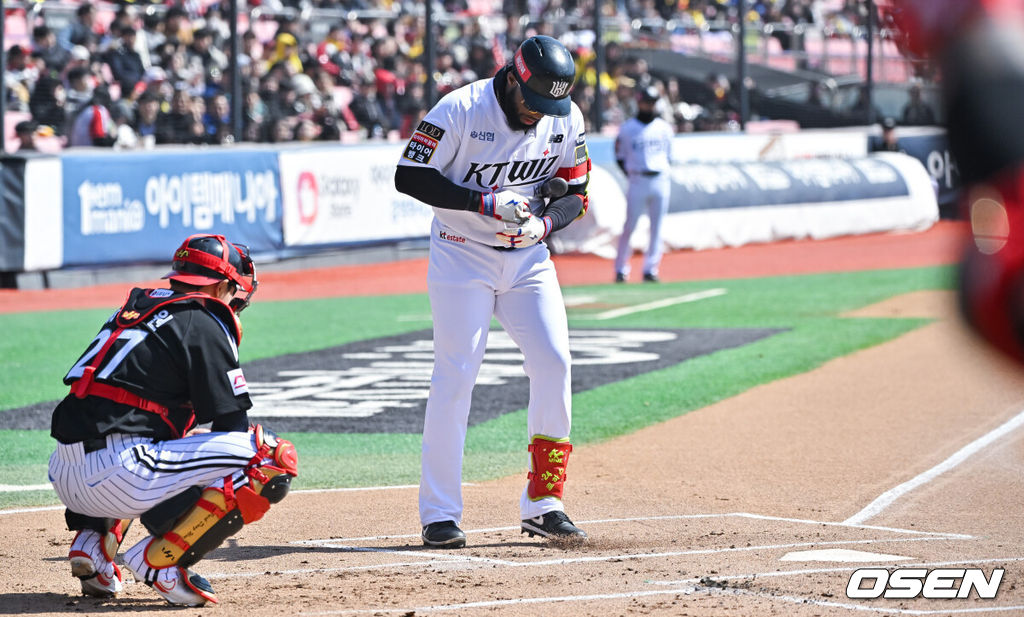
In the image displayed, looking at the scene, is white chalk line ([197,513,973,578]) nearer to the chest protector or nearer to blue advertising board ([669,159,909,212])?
the chest protector

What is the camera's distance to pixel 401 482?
7.12 metres

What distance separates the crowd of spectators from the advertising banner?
734 millimetres

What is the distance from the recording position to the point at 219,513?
14.8ft

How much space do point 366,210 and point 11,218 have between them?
550 centimetres

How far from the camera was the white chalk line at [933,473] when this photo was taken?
615cm

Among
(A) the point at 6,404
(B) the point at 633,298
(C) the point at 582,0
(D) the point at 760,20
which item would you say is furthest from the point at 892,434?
(D) the point at 760,20

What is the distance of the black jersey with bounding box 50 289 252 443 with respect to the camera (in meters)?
4.57

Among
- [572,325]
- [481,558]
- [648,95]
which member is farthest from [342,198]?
[481,558]

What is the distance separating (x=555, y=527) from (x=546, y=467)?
10.0 inches

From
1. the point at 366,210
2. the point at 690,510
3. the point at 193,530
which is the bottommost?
the point at 366,210

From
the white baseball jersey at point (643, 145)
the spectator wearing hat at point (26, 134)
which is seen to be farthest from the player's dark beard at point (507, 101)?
the spectator wearing hat at point (26, 134)

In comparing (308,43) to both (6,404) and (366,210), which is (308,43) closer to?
(366,210)

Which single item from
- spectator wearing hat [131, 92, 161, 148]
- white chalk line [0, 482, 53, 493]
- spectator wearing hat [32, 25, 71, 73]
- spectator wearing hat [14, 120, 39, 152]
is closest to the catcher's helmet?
white chalk line [0, 482, 53, 493]

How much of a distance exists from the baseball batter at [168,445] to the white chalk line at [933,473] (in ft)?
8.97
